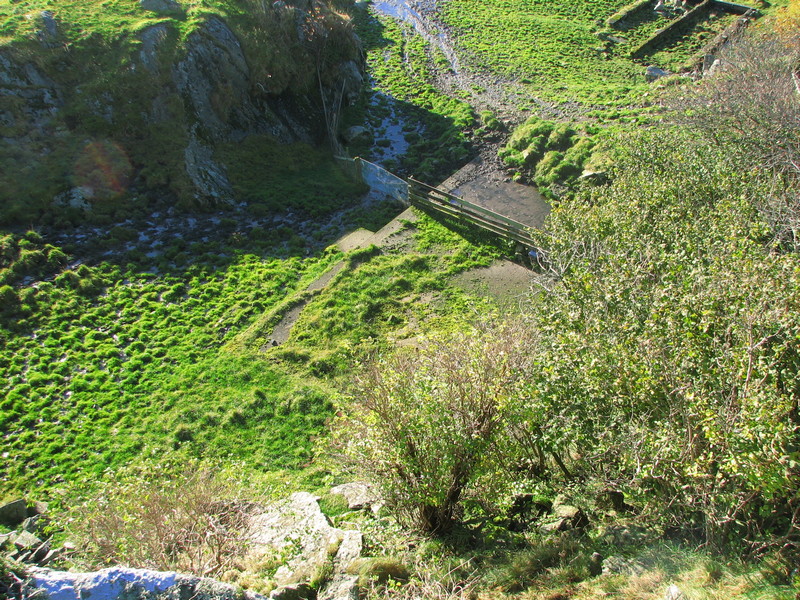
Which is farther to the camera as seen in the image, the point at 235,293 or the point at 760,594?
the point at 235,293

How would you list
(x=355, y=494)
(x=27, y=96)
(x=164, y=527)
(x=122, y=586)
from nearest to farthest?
1. (x=122, y=586)
2. (x=164, y=527)
3. (x=355, y=494)
4. (x=27, y=96)

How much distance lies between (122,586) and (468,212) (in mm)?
19575

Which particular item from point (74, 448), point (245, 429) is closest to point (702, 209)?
point (245, 429)

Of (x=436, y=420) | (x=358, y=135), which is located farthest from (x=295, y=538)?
(x=358, y=135)

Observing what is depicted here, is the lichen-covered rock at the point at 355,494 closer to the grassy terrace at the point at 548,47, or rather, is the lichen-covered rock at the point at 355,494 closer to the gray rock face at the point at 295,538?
the gray rock face at the point at 295,538

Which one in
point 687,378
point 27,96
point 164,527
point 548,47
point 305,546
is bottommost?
Result: point 305,546

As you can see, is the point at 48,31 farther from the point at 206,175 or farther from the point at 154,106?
the point at 206,175

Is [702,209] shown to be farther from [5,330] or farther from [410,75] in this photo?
[410,75]

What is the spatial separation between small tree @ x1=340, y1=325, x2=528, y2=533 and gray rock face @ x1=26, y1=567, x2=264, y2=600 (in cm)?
343

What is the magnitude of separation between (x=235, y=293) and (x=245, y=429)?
7.24 meters

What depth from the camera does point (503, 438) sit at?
32.8ft

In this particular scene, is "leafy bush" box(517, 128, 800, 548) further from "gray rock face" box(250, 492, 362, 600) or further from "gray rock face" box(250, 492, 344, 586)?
"gray rock face" box(250, 492, 344, 586)

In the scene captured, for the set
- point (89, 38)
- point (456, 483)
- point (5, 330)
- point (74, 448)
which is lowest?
point (74, 448)

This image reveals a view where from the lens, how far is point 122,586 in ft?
Result: 24.2
